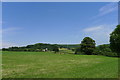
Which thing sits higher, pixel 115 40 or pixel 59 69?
pixel 115 40

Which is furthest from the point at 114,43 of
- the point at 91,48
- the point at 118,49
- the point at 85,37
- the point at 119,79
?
the point at 119,79

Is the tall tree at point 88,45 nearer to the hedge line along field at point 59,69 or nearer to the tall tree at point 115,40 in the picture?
the tall tree at point 115,40

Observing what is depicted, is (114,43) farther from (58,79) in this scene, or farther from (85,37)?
(58,79)

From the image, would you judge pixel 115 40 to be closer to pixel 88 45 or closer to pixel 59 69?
pixel 88 45

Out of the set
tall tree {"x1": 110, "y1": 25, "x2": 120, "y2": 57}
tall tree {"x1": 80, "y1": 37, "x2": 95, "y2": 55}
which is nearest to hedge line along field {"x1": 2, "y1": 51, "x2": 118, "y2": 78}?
tall tree {"x1": 110, "y1": 25, "x2": 120, "y2": 57}

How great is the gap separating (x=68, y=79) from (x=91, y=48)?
162 feet

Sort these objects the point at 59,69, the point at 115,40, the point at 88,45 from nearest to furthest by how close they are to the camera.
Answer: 1. the point at 59,69
2. the point at 115,40
3. the point at 88,45

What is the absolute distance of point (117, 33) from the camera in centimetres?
4012

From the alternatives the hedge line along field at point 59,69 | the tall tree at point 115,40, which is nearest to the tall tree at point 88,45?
the tall tree at point 115,40

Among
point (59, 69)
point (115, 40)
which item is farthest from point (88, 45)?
point (59, 69)

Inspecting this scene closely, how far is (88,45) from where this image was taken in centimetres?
5500

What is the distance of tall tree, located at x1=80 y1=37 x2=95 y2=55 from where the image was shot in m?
54.8

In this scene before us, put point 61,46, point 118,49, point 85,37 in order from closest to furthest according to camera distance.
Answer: point 118,49, point 85,37, point 61,46

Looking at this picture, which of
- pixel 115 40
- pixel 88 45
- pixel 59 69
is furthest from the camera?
pixel 88 45
